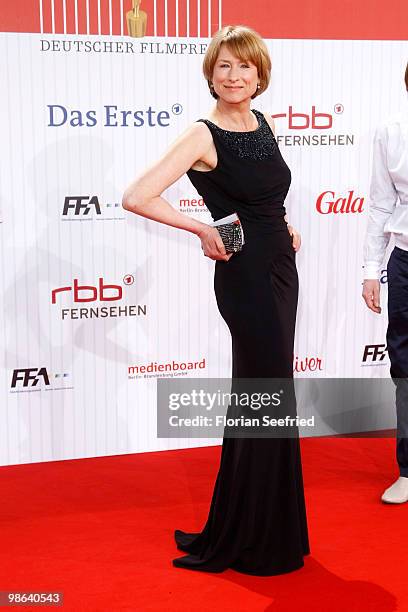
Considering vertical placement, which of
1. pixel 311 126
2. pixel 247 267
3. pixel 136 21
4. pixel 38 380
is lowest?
pixel 38 380

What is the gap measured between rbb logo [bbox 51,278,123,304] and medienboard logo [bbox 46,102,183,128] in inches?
25.3

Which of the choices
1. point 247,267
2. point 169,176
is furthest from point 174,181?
point 247,267

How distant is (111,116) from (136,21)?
1.28 feet

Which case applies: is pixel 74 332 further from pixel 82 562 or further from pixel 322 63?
pixel 322 63

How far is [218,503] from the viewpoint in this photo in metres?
2.64

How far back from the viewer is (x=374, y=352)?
13.0 ft

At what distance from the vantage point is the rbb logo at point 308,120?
3680 mm

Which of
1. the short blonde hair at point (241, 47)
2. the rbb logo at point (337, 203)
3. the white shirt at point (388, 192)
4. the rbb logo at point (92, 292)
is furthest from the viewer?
the rbb logo at point (337, 203)

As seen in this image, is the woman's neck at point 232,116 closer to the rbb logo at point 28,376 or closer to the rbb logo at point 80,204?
the rbb logo at point 80,204

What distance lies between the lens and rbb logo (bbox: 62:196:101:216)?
350 centimetres

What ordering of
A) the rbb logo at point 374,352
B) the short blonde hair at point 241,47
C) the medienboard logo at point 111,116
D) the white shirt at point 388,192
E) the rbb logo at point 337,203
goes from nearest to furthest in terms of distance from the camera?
the short blonde hair at point 241,47 → the white shirt at point 388,192 → the medienboard logo at point 111,116 → the rbb logo at point 337,203 → the rbb logo at point 374,352

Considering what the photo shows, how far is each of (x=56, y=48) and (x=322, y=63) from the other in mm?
1138

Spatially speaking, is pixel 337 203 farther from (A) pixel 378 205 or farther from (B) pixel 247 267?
(B) pixel 247 267

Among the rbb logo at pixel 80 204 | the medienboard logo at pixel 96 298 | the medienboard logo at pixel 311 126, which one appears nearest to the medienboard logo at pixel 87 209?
the rbb logo at pixel 80 204
